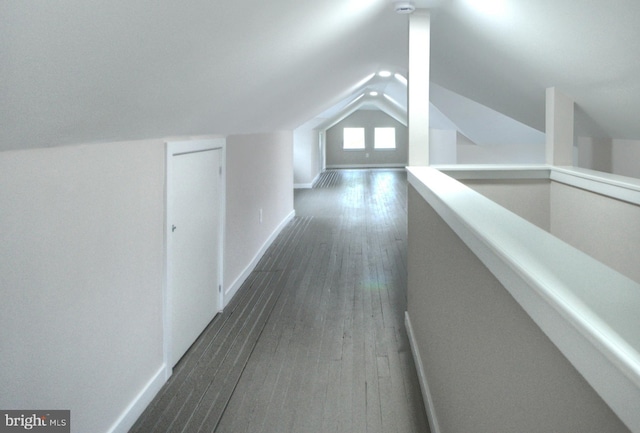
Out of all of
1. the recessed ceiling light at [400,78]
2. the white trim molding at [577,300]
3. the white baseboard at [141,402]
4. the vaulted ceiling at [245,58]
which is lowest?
the white baseboard at [141,402]

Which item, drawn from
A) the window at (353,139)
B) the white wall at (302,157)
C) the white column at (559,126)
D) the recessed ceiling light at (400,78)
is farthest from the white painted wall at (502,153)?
the window at (353,139)

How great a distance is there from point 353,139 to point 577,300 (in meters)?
18.5

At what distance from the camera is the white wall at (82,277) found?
1729 millimetres

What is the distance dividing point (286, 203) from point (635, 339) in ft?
24.7

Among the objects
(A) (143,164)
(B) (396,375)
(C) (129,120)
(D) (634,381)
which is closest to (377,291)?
(B) (396,375)

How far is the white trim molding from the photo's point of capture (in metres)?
0.59

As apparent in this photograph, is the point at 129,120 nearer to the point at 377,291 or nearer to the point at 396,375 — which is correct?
the point at 396,375

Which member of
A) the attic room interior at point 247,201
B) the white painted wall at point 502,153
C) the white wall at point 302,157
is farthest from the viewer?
the white wall at point 302,157

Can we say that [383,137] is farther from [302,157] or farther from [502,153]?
[502,153]

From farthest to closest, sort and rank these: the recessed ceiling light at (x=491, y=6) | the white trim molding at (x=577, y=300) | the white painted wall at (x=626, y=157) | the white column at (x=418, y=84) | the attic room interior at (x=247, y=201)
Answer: the white column at (x=418, y=84) < the white painted wall at (x=626, y=157) < the recessed ceiling light at (x=491, y=6) < the attic room interior at (x=247, y=201) < the white trim molding at (x=577, y=300)

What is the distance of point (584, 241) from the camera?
11.0 ft

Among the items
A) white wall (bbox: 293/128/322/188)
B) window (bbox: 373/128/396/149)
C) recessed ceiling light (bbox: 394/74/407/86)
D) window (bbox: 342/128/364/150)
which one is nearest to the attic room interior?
recessed ceiling light (bbox: 394/74/407/86)

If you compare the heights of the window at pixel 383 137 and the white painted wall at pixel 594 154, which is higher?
the window at pixel 383 137

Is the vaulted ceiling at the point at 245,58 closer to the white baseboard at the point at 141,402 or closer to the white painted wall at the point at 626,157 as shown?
the white painted wall at the point at 626,157
